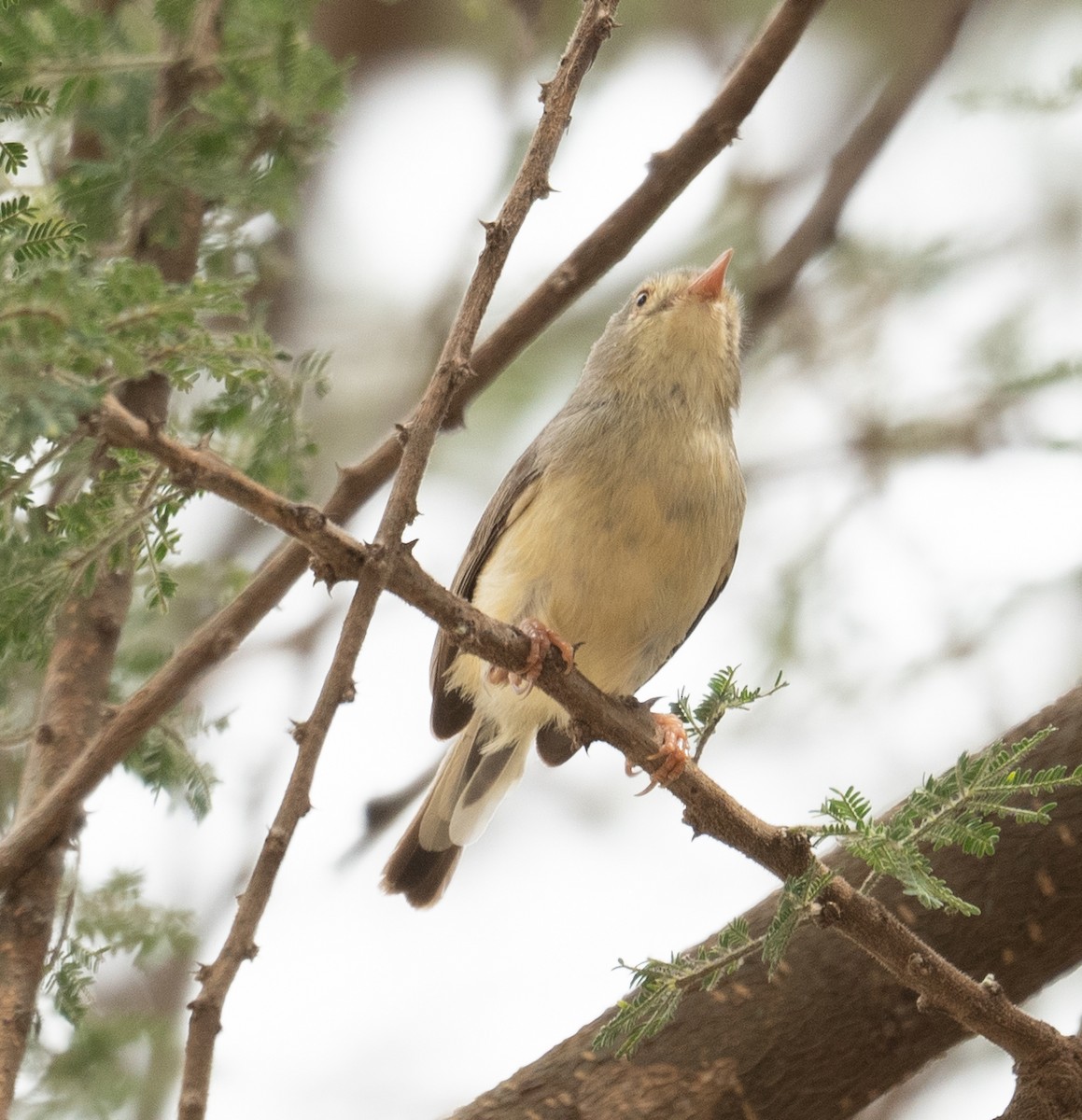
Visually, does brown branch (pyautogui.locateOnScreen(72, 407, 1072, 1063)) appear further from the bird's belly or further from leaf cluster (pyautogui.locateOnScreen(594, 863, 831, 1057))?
the bird's belly

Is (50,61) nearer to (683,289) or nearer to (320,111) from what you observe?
(320,111)

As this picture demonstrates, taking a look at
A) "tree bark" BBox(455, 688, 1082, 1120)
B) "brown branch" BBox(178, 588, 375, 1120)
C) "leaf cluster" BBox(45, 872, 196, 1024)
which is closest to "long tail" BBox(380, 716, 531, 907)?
"leaf cluster" BBox(45, 872, 196, 1024)

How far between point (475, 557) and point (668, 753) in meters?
1.38

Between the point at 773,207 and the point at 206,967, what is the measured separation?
438cm

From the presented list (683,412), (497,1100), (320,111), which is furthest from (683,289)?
(497,1100)

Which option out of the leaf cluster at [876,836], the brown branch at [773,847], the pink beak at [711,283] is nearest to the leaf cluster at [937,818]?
the leaf cluster at [876,836]

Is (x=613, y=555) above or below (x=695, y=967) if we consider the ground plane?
above

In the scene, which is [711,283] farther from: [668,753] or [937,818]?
[937,818]

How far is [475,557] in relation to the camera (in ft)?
13.9

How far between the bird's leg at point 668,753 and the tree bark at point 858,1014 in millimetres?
382

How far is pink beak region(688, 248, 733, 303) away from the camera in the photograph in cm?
444

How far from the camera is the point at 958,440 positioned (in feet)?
17.3

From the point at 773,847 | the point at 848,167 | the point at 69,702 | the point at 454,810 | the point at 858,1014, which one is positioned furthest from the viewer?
the point at 454,810

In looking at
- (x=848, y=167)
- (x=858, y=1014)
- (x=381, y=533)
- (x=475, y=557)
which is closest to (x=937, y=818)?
(x=858, y=1014)
